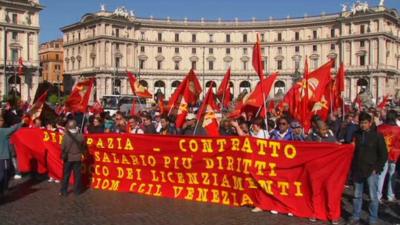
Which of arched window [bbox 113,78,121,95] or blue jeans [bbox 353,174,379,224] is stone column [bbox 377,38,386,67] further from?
blue jeans [bbox 353,174,379,224]

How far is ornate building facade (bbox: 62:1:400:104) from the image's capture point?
302 ft

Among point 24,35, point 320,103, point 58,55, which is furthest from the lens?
point 58,55

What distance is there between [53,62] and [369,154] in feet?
401

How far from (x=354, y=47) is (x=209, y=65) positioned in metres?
27.3

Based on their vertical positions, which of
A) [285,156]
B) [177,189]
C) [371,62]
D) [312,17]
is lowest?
[177,189]

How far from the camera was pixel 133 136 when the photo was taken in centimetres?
1184

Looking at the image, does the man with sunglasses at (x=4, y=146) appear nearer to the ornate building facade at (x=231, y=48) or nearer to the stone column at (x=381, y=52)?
the ornate building facade at (x=231, y=48)

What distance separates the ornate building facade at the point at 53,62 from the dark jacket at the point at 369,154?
116704 mm

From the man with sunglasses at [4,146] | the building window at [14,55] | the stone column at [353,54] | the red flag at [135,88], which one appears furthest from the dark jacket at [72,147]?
the stone column at [353,54]

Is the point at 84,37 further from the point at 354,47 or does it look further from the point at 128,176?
the point at 128,176

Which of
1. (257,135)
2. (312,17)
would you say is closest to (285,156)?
(257,135)

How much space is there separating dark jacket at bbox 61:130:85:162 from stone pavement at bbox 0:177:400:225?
34.4 inches

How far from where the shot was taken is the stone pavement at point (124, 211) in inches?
365

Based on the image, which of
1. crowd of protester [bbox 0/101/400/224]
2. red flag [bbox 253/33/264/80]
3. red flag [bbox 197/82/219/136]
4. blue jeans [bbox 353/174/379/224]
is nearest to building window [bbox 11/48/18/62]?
crowd of protester [bbox 0/101/400/224]
